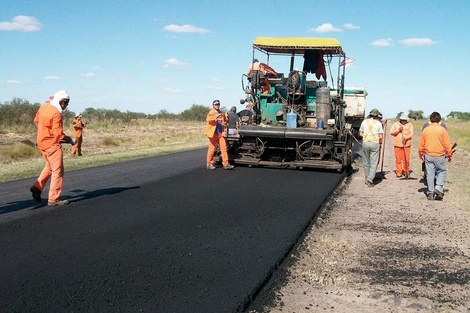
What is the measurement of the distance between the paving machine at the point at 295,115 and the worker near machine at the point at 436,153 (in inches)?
106

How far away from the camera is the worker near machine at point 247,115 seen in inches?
493

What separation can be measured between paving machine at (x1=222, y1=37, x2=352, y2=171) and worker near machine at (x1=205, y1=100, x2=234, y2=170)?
44 cm

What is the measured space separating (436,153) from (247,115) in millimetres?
5343

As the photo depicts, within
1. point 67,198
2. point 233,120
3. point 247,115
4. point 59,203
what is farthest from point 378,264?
point 233,120

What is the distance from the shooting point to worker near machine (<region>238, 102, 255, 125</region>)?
1252cm

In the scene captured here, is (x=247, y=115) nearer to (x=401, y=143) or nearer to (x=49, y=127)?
(x=401, y=143)

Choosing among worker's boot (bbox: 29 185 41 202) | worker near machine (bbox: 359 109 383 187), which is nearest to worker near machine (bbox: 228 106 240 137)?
worker near machine (bbox: 359 109 383 187)

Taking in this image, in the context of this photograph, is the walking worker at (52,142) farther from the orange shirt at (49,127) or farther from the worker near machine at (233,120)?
the worker near machine at (233,120)

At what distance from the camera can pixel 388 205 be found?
8359 millimetres

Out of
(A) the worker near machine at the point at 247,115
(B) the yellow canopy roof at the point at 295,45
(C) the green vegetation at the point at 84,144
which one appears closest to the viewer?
(B) the yellow canopy roof at the point at 295,45

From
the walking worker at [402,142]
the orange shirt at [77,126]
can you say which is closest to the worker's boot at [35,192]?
the walking worker at [402,142]

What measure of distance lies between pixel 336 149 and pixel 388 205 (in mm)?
3572

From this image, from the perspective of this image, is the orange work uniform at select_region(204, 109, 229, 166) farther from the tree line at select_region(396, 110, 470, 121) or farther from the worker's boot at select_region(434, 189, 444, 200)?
the tree line at select_region(396, 110, 470, 121)

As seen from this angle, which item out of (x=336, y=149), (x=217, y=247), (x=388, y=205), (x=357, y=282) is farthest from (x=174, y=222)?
(x=336, y=149)
